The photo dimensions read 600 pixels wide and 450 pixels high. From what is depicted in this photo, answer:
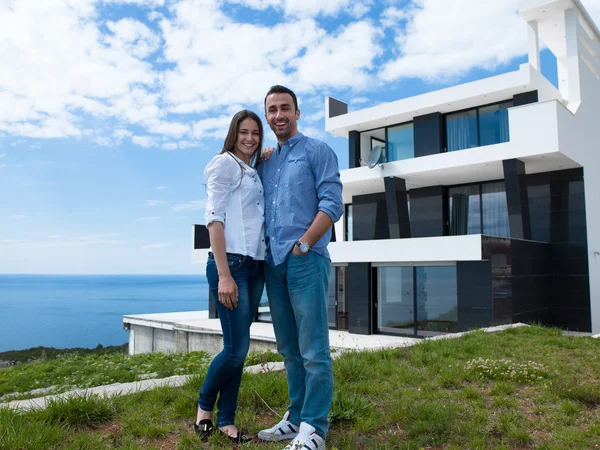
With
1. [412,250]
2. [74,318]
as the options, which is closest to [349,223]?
[412,250]

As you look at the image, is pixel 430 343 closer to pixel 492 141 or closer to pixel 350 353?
pixel 350 353

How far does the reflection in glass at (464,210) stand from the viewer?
1498 centimetres

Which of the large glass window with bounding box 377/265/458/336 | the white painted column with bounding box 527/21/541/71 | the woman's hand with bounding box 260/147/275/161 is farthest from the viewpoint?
the white painted column with bounding box 527/21/541/71

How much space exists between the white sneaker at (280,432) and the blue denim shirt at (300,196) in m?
0.96

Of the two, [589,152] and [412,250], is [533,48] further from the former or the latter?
[412,250]

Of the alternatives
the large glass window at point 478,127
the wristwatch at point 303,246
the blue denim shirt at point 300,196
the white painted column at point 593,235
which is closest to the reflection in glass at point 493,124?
the large glass window at point 478,127

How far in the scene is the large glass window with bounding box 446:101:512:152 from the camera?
1391 centimetres

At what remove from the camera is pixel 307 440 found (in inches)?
91.6

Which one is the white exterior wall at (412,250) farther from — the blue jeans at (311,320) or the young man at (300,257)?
the blue jeans at (311,320)

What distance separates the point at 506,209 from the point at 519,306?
11.6 feet

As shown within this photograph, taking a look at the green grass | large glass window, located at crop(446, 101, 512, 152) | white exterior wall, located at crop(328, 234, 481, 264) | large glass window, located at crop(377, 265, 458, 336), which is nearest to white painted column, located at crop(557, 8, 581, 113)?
large glass window, located at crop(446, 101, 512, 152)

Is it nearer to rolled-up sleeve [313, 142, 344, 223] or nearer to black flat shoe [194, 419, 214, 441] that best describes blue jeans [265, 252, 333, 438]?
rolled-up sleeve [313, 142, 344, 223]

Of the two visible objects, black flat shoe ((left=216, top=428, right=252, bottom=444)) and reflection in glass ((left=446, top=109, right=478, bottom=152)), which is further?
reflection in glass ((left=446, top=109, right=478, bottom=152))

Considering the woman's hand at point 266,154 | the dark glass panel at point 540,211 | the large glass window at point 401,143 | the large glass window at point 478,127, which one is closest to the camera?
the woman's hand at point 266,154
